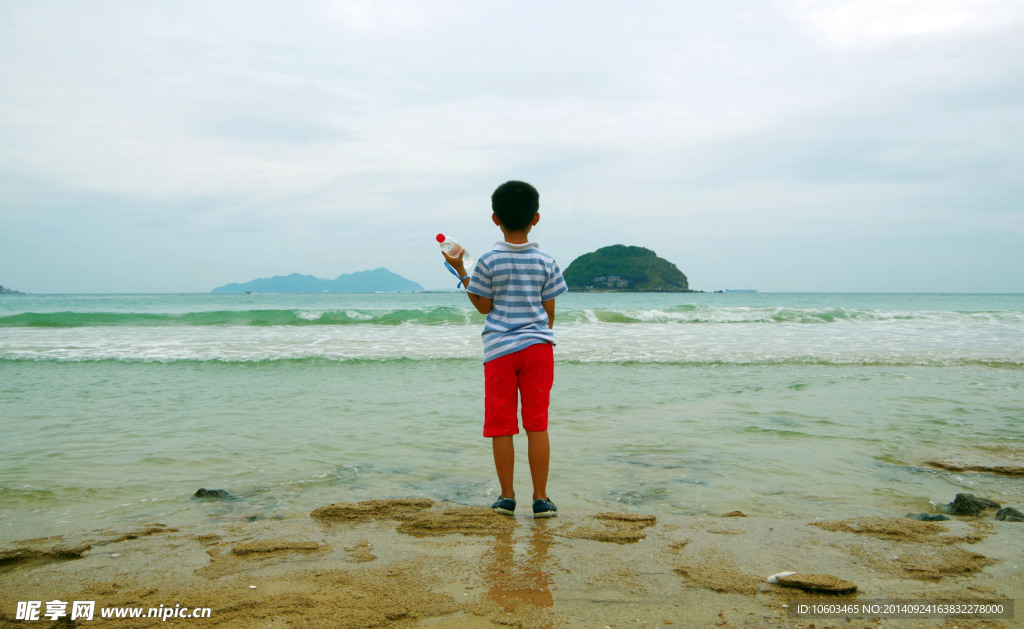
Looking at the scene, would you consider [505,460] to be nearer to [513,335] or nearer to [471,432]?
[513,335]

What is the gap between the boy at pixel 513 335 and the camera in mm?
3311

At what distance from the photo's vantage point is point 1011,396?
286 inches

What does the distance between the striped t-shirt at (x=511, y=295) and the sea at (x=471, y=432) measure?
3.35ft

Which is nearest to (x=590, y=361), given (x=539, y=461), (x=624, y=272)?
(x=539, y=461)

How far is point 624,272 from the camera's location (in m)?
75.8

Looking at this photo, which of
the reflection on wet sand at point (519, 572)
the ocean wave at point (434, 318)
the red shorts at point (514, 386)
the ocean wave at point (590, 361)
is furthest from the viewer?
the ocean wave at point (434, 318)

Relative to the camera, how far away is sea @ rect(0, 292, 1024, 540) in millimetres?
3740

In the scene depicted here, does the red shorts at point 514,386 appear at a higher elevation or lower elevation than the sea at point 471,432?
higher

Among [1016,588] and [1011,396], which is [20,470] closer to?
[1016,588]

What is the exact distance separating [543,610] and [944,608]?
1.39 m

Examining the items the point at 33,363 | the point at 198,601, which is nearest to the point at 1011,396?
the point at 198,601

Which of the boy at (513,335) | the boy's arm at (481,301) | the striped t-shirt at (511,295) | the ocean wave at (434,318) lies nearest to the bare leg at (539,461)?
the boy at (513,335)

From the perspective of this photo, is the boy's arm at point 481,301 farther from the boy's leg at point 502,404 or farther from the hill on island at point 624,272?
the hill on island at point 624,272

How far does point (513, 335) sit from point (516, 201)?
2.36 feet
